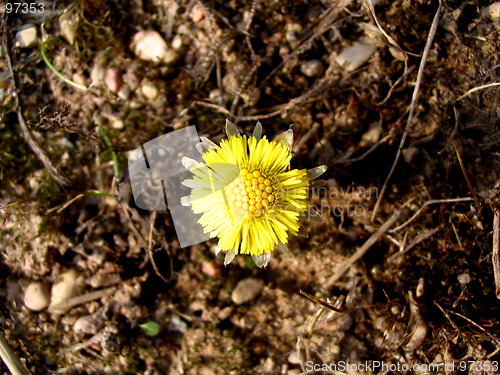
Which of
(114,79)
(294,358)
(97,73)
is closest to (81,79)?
(97,73)

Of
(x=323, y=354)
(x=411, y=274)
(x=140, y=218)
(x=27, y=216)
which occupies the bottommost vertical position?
(x=323, y=354)

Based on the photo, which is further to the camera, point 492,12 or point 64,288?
→ point 64,288

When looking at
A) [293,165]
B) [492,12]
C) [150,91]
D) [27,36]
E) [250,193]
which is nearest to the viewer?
[250,193]

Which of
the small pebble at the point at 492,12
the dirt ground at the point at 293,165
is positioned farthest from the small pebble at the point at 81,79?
the small pebble at the point at 492,12

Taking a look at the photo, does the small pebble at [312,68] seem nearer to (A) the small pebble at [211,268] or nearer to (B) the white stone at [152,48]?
(B) the white stone at [152,48]

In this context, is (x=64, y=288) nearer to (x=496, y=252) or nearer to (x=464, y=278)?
(x=464, y=278)

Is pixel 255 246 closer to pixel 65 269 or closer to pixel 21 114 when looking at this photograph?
pixel 65 269

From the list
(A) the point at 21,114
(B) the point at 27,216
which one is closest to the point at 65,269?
(B) the point at 27,216
